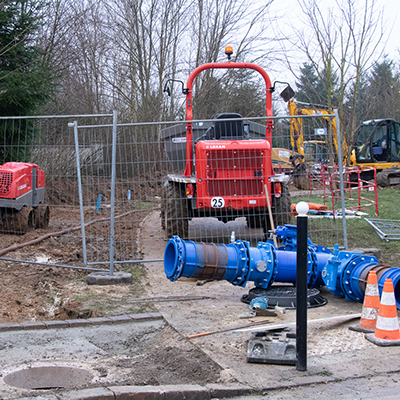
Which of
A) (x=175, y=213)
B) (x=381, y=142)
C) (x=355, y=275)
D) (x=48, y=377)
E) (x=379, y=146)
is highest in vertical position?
(x=381, y=142)

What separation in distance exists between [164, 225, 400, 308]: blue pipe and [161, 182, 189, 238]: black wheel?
9.49 ft

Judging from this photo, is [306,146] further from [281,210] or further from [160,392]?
[160,392]

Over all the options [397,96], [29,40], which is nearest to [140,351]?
[29,40]

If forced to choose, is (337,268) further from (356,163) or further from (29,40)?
(356,163)

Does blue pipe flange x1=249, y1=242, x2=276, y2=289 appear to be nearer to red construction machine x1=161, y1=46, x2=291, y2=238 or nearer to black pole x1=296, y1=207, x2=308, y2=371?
black pole x1=296, y1=207, x2=308, y2=371

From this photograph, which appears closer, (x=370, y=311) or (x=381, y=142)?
(x=370, y=311)

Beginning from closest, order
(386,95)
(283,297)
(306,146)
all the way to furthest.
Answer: (283,297) < (306,146) < (386,95)

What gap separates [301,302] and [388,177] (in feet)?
63.0

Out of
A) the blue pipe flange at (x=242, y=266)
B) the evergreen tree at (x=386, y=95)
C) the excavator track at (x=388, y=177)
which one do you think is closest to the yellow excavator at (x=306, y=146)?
the excavator track at (x=388, y=177)

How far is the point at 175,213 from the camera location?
859cm

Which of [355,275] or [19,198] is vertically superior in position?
[19,198]

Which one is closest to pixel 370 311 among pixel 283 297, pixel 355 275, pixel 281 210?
pixel 355 275

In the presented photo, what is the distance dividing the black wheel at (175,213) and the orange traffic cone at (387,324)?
4.76m

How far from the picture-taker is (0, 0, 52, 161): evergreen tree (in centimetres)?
1280
